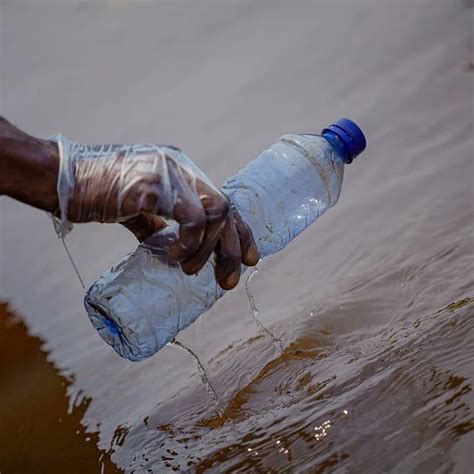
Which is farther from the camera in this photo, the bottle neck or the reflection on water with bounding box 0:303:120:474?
the reflection on water with bounding box 0:303:120:474

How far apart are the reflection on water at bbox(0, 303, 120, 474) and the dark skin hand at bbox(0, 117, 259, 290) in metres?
0.96

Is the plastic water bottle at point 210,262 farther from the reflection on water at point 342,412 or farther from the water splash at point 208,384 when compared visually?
the reflection on water at point 342,412

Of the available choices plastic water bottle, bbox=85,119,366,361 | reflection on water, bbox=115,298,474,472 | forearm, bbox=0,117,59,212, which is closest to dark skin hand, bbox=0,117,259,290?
forearm, bbox=0,117,59,212

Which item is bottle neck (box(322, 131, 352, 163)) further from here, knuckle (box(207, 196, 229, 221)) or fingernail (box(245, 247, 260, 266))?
knuckle (box(207, 196, 229, 221))

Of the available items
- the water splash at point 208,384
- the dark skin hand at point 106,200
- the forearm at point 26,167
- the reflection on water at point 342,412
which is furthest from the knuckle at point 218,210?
the water splash at point 208,384

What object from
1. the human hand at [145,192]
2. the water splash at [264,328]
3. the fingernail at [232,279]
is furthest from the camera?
the water splash at [264,328]

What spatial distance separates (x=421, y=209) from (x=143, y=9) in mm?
3133

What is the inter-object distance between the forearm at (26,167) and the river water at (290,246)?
936 mm

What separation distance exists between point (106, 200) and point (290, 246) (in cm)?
167

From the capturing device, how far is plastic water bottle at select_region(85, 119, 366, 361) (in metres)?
2.46

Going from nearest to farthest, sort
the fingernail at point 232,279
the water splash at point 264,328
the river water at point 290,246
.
→ the fingernail at point 232,279 → the river water at point 290,246 → the water splash at point 264,328

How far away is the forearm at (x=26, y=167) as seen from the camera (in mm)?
2002

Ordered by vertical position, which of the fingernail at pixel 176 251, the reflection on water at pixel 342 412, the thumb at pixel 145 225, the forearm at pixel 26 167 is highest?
the forearm at pixel 26 167

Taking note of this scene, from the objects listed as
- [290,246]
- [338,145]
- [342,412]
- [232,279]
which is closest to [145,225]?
[232,279]
